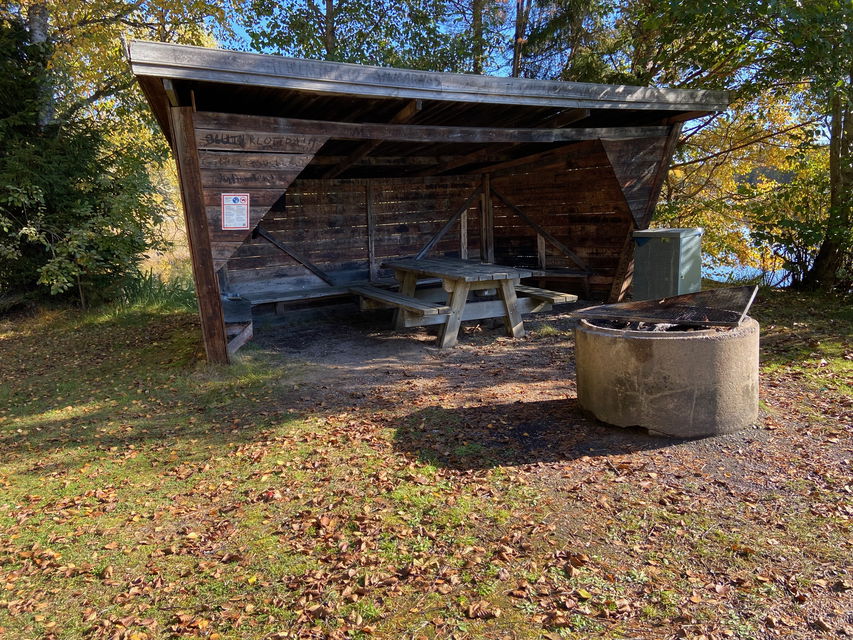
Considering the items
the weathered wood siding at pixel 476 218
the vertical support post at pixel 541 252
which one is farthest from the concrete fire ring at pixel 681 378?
the vertical support post at pixel 541 252

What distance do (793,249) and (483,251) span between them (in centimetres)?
532


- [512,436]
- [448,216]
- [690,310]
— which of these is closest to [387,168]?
[448,216]

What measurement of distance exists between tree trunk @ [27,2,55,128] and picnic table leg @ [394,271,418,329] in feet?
24.2

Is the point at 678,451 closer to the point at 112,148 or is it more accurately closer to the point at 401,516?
the point at 401,516

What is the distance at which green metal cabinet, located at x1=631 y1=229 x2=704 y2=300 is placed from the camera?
316 inches

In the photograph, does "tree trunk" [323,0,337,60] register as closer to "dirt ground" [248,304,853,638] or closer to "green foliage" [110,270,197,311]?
"green foliage" [110,270,197,311]

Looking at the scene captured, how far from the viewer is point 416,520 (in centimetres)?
345

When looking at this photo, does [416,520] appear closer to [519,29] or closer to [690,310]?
[690,310]

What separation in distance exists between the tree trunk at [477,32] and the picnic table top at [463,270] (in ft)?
28.7

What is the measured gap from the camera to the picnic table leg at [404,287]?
28.0 ft

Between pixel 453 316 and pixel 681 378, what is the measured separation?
3684mm

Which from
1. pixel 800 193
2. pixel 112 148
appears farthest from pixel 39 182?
pixel 800 193

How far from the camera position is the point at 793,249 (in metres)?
9.99

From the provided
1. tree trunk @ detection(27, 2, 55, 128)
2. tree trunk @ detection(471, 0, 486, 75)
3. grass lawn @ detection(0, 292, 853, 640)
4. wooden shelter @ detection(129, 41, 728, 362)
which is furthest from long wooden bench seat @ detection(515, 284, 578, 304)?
tree trunk @ detection(471, 0, 486, 75)
